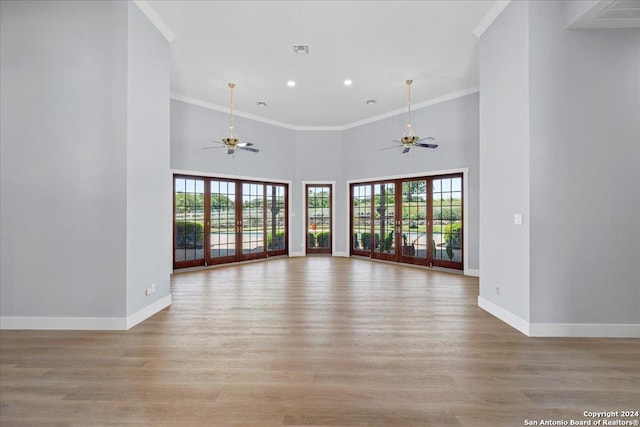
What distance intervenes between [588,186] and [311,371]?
133 inches

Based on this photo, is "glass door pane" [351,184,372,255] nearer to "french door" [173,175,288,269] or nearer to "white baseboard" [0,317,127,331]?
"french door" [173,175,288,269]

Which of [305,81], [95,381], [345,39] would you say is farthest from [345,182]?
[95,381]

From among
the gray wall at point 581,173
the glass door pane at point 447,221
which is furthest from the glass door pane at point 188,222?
the gray wall at point 581,173

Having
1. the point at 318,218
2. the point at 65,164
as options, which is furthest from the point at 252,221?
the point at 65,164

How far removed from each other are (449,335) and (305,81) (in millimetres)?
5035

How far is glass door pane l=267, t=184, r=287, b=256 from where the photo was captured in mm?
8664

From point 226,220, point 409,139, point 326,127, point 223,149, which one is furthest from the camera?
point 326,127

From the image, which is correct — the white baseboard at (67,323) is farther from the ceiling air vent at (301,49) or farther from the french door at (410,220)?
the french door at (410,220)

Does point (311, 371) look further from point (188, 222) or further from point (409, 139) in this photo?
point (188, 222)

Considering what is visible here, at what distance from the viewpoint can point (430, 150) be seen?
7129 millimetres

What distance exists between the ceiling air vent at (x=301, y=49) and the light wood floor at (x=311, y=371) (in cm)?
392

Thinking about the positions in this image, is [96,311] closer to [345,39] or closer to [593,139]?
[345,39]

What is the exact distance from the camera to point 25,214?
336 centimetres

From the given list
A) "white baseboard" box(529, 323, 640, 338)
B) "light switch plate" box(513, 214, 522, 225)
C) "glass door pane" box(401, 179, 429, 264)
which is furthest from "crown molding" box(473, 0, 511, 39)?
"white baseboard" box(529, 323, 640, 338)
